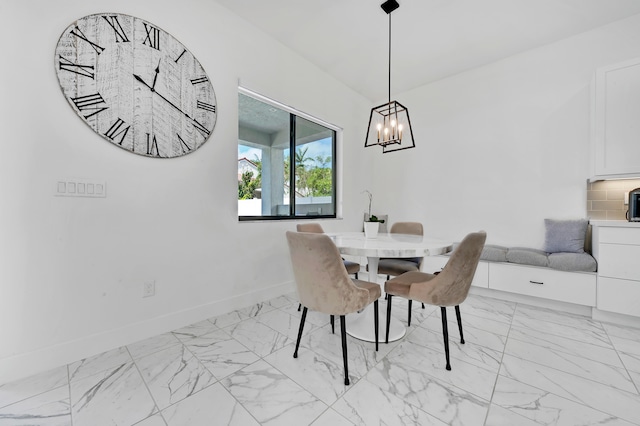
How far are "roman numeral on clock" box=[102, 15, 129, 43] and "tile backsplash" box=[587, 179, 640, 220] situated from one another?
452cm

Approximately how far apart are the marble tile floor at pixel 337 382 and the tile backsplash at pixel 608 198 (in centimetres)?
120

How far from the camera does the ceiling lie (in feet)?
7.91

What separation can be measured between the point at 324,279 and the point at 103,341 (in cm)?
163

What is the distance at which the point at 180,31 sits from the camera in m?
2.15

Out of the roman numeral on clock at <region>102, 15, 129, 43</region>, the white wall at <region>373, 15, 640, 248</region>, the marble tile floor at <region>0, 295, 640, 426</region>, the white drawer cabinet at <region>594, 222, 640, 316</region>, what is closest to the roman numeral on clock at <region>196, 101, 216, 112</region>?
the roman numeral on clock at <region>102, 15, 129, 43</region>

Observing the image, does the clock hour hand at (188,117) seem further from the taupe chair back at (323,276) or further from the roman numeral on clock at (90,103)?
the taupe chair back at (323,276)

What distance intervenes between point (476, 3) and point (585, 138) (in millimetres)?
1876

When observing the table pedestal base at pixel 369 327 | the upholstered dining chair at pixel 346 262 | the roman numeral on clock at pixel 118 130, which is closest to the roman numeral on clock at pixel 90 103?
the roman numeral on clock at pixel 118 130

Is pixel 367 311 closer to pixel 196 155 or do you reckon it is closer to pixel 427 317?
pixel 427 317

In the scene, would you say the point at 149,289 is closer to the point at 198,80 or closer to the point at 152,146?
the point at 152,146

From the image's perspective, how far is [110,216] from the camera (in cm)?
180

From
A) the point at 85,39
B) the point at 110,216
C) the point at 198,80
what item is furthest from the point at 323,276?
the point at 85,39

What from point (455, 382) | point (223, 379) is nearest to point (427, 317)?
point (455, 382)

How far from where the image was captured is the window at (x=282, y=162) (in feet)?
9.70
